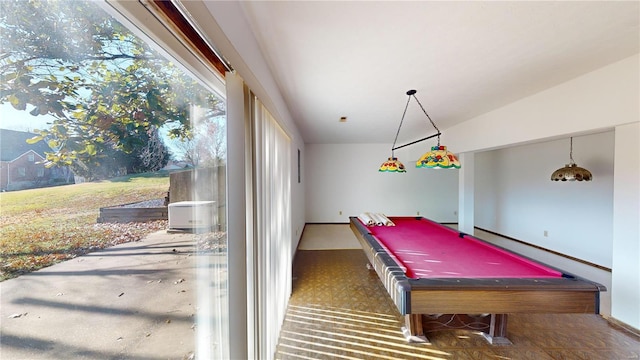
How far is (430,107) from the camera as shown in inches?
121

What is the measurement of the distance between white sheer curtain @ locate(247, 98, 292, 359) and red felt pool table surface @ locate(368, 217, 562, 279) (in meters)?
1.08

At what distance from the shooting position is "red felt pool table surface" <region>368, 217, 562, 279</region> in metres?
1.66

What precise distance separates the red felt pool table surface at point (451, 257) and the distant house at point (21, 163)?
6.08 feet

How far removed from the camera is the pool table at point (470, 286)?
140 cm

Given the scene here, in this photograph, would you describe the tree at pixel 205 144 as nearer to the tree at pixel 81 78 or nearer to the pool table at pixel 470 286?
the tree at pixel 81 78

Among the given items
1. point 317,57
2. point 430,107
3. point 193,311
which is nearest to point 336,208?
point 430,107

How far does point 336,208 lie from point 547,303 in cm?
529

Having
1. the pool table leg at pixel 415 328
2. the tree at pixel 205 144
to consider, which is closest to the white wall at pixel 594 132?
the pool table leg at pixel 415 328

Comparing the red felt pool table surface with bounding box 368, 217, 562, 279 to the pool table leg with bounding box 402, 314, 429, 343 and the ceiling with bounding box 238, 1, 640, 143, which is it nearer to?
the pool table leg with bounding box 402, 314, 429, 343

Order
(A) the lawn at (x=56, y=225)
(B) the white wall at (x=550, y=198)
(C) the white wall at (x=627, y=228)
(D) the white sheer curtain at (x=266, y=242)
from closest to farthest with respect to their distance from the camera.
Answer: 1. (A) the lawn at (x=56, y=225)
2. (D) the white sheer curtain at (x=266, y=242)
3. (C) the white wall at (x=627, y=228)
4. (B) the white wall at (x=550, y=198)

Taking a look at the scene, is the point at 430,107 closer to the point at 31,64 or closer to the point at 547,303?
the point at 547,303

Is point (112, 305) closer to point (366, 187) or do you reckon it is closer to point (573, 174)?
point (573, 174)

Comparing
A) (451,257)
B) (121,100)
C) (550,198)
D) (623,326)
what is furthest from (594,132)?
(121,100)

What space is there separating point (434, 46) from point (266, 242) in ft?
6.43
